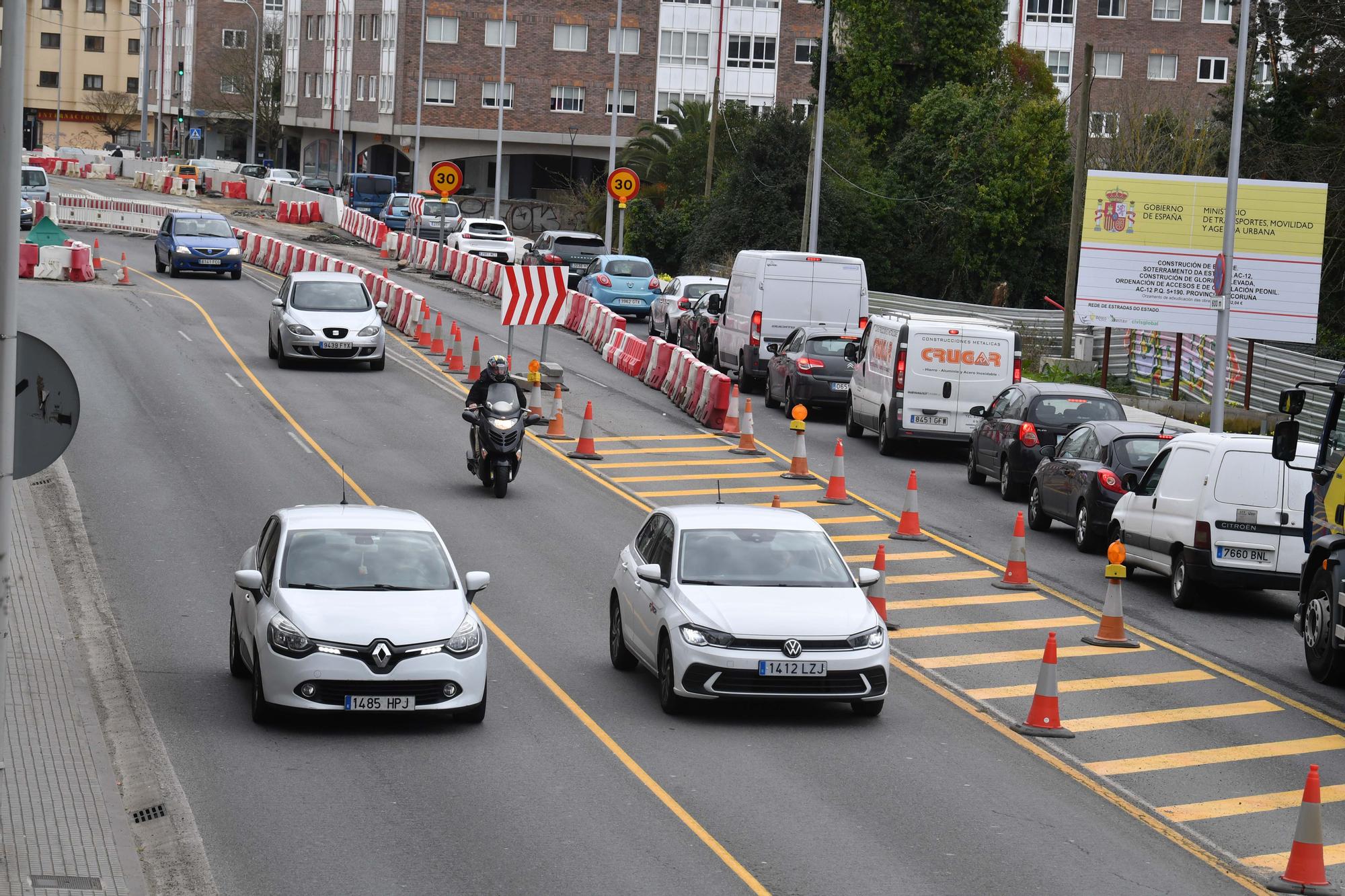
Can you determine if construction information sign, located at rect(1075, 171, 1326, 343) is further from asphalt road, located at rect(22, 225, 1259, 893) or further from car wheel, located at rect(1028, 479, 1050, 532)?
asphalt road, located at rect(22, 225, 1259, 893)

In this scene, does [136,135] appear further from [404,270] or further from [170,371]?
[170,371]

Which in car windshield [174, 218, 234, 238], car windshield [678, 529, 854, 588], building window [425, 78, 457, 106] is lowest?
car windshield [678, 529, 854, 588]

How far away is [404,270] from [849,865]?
46.1 meters

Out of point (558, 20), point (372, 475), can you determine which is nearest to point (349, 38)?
point (558, 20)

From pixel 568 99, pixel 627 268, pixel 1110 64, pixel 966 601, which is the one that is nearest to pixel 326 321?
pixel 627 268

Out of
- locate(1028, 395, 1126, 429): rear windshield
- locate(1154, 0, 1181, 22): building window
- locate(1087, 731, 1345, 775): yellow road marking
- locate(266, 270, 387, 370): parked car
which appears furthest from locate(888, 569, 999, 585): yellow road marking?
locate(1154, 0, 1181, 22): building window

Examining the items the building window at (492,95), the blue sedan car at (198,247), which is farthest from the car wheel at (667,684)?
the building window at (492,95)

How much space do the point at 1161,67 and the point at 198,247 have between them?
55.8 m

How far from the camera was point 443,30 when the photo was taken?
89.9 metres

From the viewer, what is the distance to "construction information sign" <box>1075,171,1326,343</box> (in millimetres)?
34625

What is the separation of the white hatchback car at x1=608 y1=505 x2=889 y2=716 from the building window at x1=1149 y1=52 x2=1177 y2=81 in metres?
78.2

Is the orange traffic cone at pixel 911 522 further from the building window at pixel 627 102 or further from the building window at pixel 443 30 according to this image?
the building window at pixel 443 30

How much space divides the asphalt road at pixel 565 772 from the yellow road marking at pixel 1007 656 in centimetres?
46

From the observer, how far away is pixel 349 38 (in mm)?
97125
